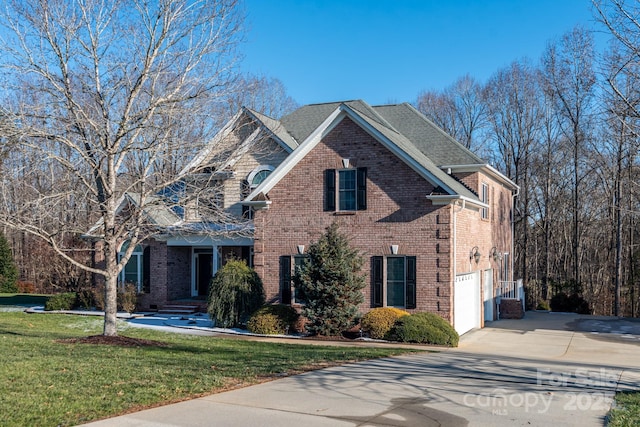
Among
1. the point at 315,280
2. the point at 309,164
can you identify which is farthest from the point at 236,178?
the point at 315,280

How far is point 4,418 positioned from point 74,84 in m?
9.55

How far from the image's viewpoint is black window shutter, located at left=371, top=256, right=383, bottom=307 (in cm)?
1980

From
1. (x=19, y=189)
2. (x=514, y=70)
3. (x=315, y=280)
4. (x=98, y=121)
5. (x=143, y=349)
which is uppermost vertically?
(x=514, y=70)

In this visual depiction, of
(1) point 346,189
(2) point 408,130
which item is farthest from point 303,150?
(2) point 408,130

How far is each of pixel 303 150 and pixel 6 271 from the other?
26842mm

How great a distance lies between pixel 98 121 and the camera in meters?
15.5

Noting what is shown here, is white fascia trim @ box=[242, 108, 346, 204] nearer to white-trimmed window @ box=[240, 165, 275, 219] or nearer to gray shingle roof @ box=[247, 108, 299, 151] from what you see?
gray shingle roof @ box=[247, 108, 299, 151]

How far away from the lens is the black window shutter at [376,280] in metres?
19.8

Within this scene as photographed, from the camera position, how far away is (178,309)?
85.5 ft

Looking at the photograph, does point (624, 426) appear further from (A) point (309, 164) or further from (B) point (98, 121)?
(A) point (309, 164)

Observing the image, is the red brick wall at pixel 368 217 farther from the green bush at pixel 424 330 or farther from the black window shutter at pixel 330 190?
the green bush at pixel 424 330

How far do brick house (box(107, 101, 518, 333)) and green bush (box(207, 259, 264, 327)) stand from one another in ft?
2.48

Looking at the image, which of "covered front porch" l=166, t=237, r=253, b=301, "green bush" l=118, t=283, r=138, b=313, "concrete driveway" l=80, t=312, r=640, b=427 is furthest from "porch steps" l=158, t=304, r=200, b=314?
"concrete driveway" l=80, t=312, r=640, b=427

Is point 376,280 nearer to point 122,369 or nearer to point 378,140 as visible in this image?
point 378,140
